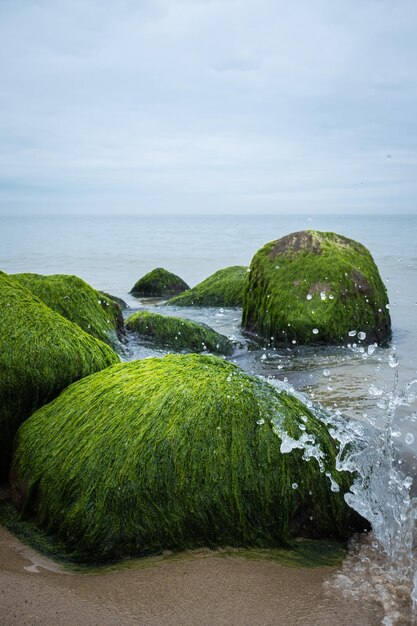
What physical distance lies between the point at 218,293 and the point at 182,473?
9584 millimetres

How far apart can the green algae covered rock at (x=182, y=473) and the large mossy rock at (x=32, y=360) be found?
0.41 metres

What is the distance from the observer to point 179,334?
887 cm

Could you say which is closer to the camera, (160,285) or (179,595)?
(179,595)

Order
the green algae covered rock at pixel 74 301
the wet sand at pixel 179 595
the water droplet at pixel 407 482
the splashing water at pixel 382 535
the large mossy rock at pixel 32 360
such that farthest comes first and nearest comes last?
the green algae covered rock at pixel 74 301 → the large mossy rock at pixel 32 360 → the water droplet at pixel 407 482 → the splashing water at pixel 382 535 → the wet sand at pixel 179 595

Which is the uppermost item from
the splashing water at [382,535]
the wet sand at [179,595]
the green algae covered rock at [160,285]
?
the green algae covered rock at [160,285]

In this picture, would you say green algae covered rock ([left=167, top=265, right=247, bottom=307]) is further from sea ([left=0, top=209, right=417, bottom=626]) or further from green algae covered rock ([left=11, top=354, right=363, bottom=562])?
green algae covered rock ([left=11, top=354, right=363, bottom=562])

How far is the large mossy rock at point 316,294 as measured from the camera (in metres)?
8.94

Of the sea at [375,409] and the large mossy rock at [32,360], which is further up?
the large mossy rock at [32,360]

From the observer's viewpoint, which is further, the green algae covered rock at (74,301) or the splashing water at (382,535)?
the green algae covered rock at (74,301)

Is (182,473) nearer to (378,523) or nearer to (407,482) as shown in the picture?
(378,523)

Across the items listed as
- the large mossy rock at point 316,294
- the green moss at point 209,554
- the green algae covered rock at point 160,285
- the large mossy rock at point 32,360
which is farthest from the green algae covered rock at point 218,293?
the green moss at point 209,554

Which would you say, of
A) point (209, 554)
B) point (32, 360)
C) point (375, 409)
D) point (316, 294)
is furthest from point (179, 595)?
point (316, 294)

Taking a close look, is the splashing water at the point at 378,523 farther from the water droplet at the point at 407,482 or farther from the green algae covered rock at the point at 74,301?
the green algae covered rock at the point at 74,301

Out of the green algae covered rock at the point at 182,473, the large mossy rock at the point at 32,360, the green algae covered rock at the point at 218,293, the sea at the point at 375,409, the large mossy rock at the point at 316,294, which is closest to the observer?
the sea at the point at 375,409
